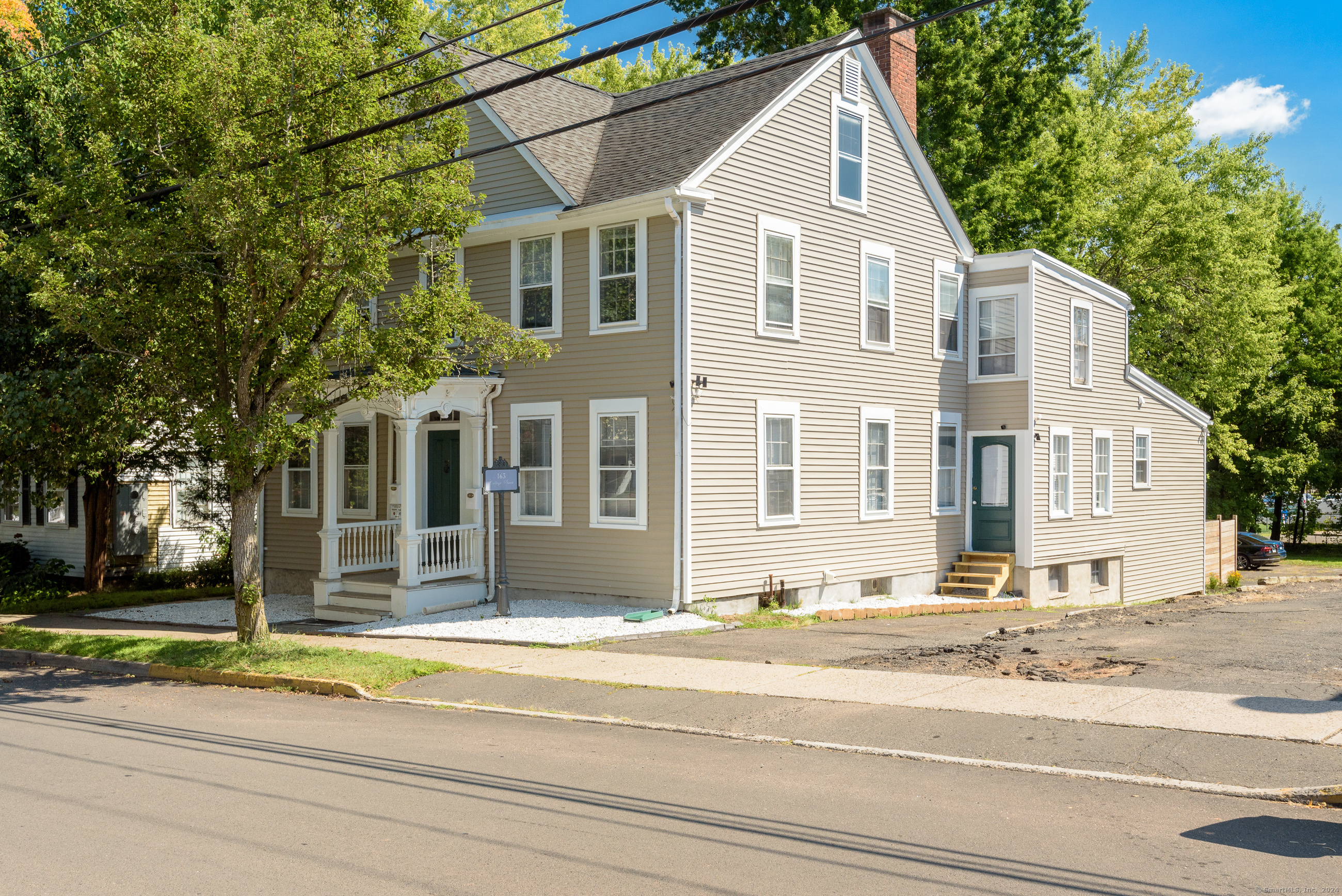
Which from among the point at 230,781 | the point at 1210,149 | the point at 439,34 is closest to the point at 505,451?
the point at 230,781

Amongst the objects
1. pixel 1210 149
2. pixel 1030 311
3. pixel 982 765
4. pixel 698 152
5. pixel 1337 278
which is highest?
pixel 1210 149

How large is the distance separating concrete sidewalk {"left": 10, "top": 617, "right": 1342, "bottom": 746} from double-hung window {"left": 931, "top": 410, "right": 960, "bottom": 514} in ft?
33.4

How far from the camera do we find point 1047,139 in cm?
3525

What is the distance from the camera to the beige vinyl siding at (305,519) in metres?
20.5

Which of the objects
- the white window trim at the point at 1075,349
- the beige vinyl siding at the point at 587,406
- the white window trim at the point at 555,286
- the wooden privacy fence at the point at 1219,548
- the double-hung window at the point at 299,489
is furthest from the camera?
the wooden privacy fence at the point at 1219,548

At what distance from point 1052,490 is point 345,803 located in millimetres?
19029

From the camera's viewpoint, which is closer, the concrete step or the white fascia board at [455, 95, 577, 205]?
the concrete step

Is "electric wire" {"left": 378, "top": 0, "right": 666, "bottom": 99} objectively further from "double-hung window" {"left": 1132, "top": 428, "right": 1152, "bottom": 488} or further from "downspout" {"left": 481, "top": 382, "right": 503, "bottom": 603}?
"double-hung window" {"left": 1132, "top": 428, "right": 1152, "bottom": 488}

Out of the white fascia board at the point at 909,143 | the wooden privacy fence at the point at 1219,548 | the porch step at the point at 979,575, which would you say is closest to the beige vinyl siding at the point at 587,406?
the white fascia board at the point at 909,143

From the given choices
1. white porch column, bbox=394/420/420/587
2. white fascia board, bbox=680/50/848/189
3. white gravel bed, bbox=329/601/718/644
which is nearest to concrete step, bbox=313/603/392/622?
white gravel bed, bbox=329/601/718/644

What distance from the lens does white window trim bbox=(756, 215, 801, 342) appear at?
58.8ft

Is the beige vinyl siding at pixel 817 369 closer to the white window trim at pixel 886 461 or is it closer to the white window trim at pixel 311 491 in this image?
the white window trim at pixel 886 461

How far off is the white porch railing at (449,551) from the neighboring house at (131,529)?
10.9m

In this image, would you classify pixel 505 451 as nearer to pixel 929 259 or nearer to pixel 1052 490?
pixel 929 259
